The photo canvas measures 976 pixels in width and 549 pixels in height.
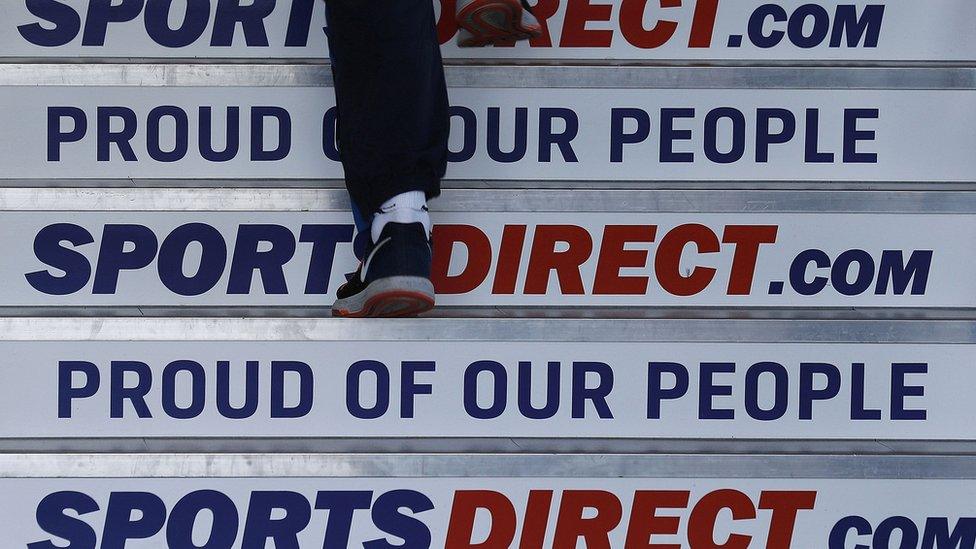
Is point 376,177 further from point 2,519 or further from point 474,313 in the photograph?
point 2,519

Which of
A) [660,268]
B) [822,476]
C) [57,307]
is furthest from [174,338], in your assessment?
[822,476]

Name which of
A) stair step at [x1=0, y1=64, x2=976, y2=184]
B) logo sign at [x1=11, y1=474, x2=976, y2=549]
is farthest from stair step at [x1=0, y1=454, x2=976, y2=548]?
stair step at [x1=0, y1=64, x2=976, y2=184]

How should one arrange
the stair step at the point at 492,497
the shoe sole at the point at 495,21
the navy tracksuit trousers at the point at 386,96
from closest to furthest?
1. the navy tracksuit trousers at the point at 386,96
2. the shoe sole at the point at 495,21
3. the stair step at the point at 492,497

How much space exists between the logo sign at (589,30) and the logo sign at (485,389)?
2.07 ft

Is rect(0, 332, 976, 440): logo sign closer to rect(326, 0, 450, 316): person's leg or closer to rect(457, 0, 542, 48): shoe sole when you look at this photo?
rect(326, 0, 450, 316): person's leg

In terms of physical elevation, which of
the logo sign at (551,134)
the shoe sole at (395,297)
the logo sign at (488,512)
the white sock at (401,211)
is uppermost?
the logo sign at (551,134)

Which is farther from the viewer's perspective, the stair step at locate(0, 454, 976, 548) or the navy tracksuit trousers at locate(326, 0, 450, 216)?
the stair step at locate(0, 454, 976, 548)

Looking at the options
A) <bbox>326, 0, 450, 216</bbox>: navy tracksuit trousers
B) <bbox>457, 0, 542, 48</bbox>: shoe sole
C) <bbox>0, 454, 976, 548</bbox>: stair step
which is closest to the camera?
<bbox>326, 0, 450, 216</bbox>: navy tracksuit trousers

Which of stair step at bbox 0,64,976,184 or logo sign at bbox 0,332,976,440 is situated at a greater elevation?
stair step at bbox 0,64,976,184

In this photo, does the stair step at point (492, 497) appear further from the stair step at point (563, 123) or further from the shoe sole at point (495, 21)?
the shoe sole at point (495, 21)

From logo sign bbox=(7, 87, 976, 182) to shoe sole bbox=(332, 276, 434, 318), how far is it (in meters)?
0.37

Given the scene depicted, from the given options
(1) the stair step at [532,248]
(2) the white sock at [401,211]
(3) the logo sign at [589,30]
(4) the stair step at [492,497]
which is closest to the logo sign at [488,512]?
(4) the stair step at [492,497]

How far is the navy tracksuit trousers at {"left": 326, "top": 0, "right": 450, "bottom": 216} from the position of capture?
5.56 feet

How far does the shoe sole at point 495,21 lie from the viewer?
1831mm
